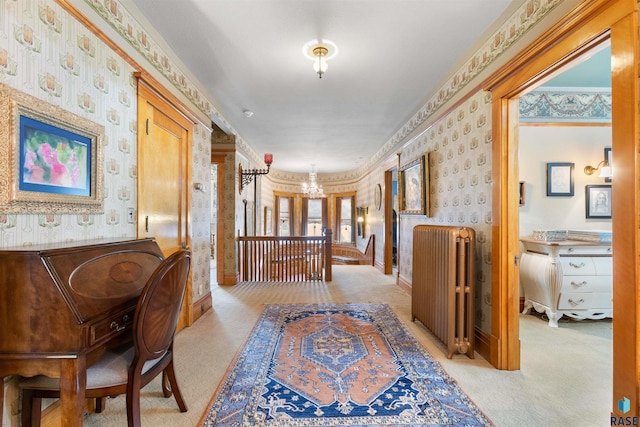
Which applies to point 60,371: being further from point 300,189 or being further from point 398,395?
point 300,189

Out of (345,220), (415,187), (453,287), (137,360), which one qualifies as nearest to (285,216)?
(345,220)

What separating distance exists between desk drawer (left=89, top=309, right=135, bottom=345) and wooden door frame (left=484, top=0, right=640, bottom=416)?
234cm

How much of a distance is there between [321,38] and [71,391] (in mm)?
2625

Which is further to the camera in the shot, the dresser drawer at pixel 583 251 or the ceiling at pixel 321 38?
the dresser drawer at pixel 583 251

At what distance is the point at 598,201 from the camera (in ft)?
11.1

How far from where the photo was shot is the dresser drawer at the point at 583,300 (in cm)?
293

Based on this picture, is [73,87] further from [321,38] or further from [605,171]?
[605,171]

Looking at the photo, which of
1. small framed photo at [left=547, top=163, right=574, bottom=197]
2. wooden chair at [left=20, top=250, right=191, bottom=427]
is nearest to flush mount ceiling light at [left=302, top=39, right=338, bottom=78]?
wooden chair at [left=20, top=250, right=191, bottom=427]

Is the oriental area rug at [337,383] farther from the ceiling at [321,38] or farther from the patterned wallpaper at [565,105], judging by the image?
the patterned wallpaper at [565,105]

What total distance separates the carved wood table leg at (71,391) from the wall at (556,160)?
4239mm

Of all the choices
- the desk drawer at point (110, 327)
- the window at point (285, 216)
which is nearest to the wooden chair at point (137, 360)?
the desk drawer at point (110, 327)

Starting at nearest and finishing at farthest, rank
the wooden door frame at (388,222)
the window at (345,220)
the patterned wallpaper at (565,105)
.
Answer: the patterned wallpaper at (565,105), the wooden door frame at (388,222), the window at (345,220)

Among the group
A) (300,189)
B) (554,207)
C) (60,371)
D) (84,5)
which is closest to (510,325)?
(554,207)

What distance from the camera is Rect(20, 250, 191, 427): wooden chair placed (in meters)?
1.24
